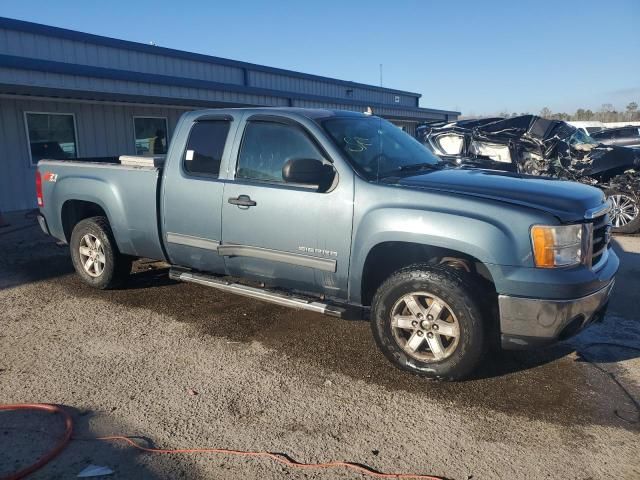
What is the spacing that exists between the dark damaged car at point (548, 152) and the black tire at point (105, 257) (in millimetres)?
5686

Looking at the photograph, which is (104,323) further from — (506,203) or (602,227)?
(602,227)

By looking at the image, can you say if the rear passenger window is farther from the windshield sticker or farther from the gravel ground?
the gravel ground

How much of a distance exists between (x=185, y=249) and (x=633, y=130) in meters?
15.6

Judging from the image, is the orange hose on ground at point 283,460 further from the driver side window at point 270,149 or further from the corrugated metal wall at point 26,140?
the corrugated metal wall at point 26,140

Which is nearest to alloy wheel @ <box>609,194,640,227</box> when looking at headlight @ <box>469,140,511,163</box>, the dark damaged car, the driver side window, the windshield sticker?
the dark damaged car

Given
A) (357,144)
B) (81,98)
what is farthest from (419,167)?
(81,98)

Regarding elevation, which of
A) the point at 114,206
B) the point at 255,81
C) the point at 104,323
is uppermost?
the point at 255,81

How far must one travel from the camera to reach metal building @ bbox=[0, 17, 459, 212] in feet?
36.9

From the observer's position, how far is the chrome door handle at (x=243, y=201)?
4.41m

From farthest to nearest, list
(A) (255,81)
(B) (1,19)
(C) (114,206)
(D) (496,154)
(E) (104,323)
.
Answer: (A) (255,81), (B) (1,19), (D) (496,154), (C) (114,206), (E) (104,323)

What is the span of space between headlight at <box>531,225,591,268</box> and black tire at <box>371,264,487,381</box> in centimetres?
51

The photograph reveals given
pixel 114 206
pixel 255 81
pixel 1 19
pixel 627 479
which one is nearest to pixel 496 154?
pixel 114 206

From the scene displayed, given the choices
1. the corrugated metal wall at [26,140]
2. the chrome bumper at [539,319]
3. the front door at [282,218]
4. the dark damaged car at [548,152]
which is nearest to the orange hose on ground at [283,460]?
the chrome bumper at [539,319]

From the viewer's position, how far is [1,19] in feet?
41.7
